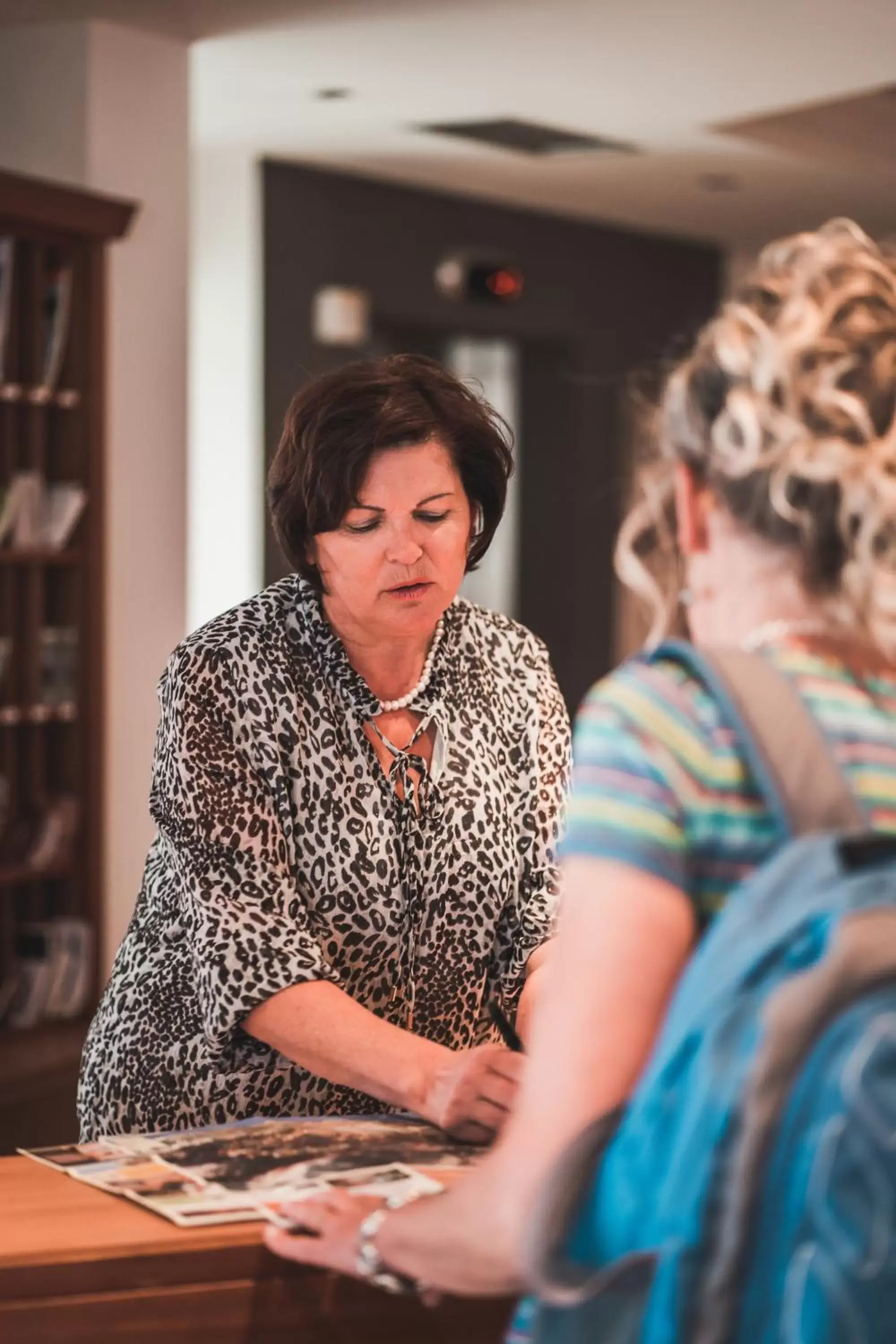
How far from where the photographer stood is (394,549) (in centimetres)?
208

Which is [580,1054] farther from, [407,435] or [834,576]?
[407,435]

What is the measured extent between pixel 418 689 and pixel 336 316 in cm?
546

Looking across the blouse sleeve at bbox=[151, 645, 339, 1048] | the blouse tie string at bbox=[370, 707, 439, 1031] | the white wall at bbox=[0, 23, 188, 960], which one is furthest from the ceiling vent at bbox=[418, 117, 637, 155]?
the blouse sleeve at bbox=[151, 645, 339, 1048]

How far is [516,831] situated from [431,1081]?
0.42 meters

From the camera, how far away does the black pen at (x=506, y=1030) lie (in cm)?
178

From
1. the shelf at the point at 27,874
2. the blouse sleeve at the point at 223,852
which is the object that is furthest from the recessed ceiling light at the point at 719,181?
the blouse sleeve at the point at 223,852

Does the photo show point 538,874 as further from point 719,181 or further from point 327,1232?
point 719,181

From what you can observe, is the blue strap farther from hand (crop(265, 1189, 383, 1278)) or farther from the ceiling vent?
the ceiling vent

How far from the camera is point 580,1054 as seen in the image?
3.54 feet

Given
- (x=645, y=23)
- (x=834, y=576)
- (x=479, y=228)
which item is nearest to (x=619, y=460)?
(x=479, y=228)

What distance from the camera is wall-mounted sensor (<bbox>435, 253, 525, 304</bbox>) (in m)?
8.01

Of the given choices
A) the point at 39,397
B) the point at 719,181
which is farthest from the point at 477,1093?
the point at 719,181

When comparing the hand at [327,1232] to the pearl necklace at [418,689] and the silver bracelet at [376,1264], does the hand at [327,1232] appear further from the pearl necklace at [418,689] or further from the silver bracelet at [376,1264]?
the pearl necklace at [418,689]

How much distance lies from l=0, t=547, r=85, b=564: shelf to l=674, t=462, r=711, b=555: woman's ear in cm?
402
